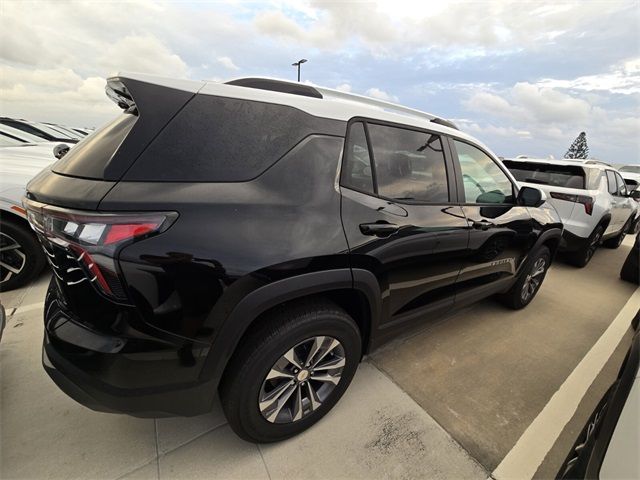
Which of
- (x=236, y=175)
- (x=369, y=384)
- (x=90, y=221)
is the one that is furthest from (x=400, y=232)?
(x=90, y=221)

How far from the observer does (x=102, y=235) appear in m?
1.16

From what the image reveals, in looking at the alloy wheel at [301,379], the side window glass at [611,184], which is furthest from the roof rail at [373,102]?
the side window glass at [611,184]

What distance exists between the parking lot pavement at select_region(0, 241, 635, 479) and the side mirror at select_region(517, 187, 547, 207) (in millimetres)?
1279

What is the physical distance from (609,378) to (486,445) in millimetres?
1445

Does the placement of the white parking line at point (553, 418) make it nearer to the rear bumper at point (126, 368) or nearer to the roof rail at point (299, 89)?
the rear bumper at point (126, 368)

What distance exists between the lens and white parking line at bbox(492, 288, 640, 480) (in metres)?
1.77

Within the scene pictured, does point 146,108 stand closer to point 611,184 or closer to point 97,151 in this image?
point 97,151

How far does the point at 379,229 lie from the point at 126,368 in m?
1.32

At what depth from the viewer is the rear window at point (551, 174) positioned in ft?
15.9

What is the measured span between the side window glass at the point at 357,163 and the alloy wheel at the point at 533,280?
101 inches

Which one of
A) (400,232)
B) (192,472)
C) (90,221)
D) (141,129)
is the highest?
(141,129)

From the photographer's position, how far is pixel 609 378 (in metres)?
2.51

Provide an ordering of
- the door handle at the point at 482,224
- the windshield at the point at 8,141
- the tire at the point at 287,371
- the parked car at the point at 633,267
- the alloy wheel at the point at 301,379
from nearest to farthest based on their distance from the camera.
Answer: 1. the tire at the point at 287,371
2. the alloy wheel at the point at 301,379
3. the door handle at the point at 482,224
4. the parked car at the point at 633,267
5. the windshield at the point at 8,141

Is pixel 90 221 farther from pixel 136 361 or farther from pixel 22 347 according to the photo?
pixel 22 347
